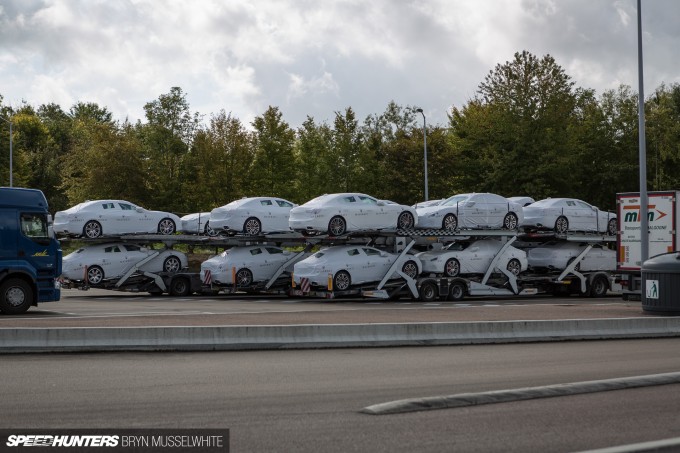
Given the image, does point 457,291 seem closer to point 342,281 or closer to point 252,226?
point 342,281

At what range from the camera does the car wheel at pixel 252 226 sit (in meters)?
31.7

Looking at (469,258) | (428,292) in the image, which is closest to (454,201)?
(469,258)

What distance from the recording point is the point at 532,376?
12.6 meters

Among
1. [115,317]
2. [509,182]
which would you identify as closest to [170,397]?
[115,317]

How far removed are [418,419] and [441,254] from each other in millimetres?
22993

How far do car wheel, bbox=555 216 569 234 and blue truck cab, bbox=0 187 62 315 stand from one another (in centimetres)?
1835

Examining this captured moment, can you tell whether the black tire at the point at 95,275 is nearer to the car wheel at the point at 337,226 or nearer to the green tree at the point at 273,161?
the car wheel at the point at 337,226

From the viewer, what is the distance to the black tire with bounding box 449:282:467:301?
104ft

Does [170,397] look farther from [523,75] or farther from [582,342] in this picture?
[523,75]

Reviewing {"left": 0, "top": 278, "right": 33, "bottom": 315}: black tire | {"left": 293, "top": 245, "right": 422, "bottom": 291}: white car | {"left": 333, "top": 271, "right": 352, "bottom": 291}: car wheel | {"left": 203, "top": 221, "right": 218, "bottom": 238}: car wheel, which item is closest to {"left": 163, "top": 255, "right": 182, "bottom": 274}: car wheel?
{"left": 203, "top": 221, "right": 218, "bottom": 238}: car wheel

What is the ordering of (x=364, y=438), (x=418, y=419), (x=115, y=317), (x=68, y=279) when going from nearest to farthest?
(x=364, y=438)
(x=418, y=419)
(x=115, y=317)
(x=68, y=279)

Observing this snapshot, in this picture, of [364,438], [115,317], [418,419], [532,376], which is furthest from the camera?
[115,317]

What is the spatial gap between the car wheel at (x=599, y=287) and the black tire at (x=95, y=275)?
712 inches

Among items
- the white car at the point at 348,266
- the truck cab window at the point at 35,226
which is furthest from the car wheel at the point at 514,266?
the truck cab window at the point at 35,226
